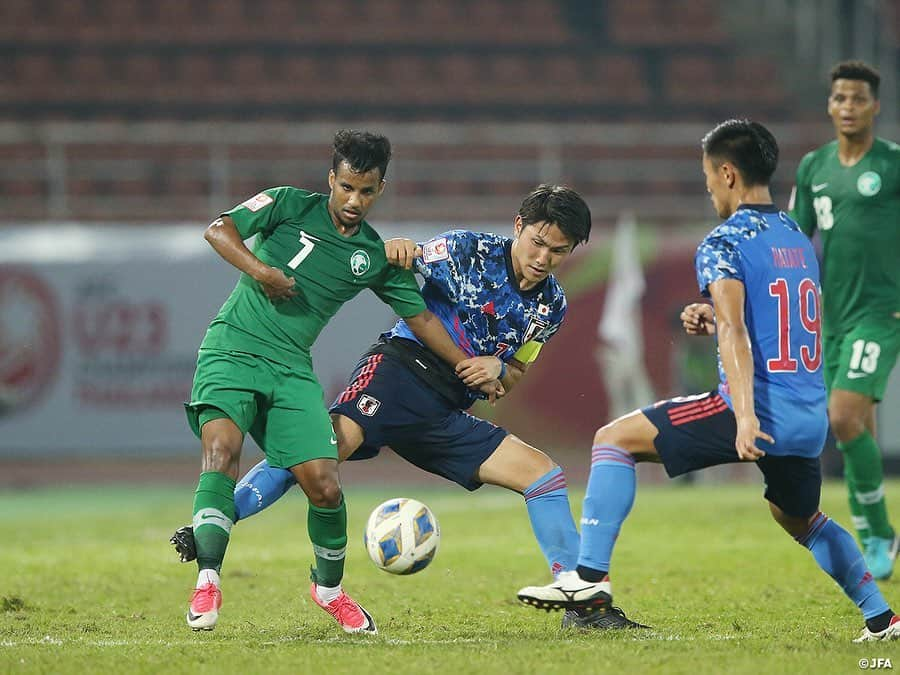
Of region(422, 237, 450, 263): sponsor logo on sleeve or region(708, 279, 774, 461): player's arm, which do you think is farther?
region(422, 237, 450, 263): sponsor logo on sleeve

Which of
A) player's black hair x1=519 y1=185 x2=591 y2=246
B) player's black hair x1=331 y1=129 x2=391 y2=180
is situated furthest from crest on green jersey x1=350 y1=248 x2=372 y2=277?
player's black hair x1=519 y1=185 x2=591 y2=246

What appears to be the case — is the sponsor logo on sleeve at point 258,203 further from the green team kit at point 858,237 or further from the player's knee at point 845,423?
the player's knee at point 845,423

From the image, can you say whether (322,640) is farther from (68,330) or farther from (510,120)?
(510,120)

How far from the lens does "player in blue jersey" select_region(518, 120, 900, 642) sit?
17.1ft

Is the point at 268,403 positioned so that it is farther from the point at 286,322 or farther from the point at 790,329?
the point at 790,329

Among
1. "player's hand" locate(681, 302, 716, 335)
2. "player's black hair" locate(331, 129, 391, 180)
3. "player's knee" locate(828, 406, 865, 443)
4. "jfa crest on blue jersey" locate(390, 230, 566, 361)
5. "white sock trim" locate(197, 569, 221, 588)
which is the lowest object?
"white sock trim" locate(197, 569, 221, 588)

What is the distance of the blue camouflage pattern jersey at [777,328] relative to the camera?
5.23m

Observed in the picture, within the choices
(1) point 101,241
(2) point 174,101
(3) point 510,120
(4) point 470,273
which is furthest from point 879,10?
(4) point 470,273

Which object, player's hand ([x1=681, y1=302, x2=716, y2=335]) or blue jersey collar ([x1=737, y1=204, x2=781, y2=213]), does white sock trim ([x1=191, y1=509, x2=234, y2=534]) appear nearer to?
player's hand ([x1=681, y1=302, x2=716, y2=335])

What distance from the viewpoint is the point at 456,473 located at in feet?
20.1

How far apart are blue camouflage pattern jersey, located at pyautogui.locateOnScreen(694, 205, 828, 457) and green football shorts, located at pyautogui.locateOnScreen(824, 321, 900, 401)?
2.42m

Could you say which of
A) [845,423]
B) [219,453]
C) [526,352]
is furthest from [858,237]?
[219,453]

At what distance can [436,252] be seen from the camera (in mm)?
6172

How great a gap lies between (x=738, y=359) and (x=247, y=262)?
6.86ft
